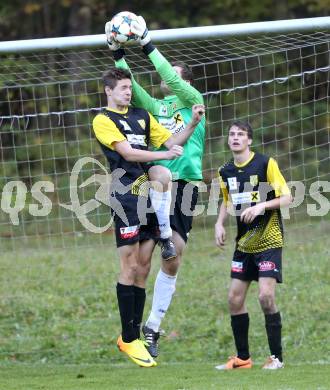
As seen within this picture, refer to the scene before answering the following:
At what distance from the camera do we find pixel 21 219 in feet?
36.4

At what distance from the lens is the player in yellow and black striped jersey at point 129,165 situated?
784cm

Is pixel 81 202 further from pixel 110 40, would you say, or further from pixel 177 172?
pixel 110 40

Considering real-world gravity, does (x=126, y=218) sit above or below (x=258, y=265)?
above

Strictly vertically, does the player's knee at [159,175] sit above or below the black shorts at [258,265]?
above

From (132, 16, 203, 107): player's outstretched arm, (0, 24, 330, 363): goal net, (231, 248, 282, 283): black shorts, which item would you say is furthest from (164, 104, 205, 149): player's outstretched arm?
(0, 24, 330, 363): goal net

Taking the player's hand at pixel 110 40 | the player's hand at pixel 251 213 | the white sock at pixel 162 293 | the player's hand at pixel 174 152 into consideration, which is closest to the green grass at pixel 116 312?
the white sock at pixel 162 293

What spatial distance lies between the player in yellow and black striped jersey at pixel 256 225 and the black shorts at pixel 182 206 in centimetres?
28

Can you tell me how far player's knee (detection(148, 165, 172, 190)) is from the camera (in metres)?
8.05

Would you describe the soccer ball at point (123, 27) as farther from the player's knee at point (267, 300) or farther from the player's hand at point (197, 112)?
the player's knee at point (267, 300)

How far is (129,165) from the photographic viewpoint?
→ 7992 mm

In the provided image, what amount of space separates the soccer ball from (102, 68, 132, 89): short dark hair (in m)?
0.25

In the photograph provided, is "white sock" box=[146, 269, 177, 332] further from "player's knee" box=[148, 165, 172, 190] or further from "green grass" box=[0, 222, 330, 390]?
"player's knee" box=[148, 165, 172, 190]

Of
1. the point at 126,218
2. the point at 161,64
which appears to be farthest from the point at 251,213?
the point at 161,64

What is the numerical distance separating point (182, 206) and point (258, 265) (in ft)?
2.74
